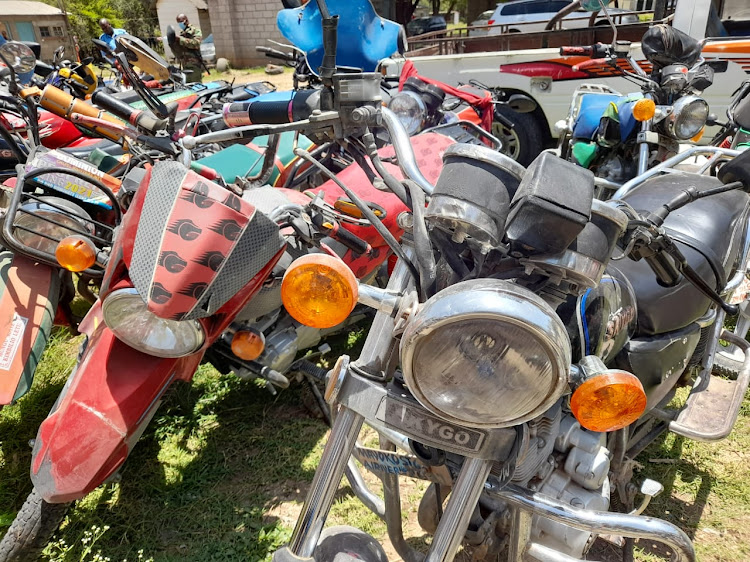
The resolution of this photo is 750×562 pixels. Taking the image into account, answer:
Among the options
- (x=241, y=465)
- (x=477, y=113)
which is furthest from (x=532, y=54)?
(x=241, y=465)

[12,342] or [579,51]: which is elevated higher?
[579,51]

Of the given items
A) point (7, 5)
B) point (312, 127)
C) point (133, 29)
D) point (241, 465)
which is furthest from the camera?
point (133, 29)

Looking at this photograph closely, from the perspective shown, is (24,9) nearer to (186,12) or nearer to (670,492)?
(186,12)

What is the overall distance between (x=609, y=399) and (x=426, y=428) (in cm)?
36

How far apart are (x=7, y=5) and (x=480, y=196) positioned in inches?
1113

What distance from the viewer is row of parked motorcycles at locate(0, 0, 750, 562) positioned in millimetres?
1014

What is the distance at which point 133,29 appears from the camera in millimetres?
25844

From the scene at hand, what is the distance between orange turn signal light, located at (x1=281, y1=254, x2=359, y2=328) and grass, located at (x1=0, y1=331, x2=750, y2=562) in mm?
1370

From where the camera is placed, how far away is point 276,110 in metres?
1.72

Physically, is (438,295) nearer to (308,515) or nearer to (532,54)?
(308,515)

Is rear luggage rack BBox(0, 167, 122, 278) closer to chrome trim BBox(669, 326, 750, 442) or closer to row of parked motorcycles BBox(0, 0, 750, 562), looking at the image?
row of parked motorcycles BBox(0, 0, 750, 562)

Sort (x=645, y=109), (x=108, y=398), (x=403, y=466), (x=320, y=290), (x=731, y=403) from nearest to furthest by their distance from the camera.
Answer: (x=320, y=290)
(x=403, y=466)
(x=108, y=398)
(x=731, y=403)
(x=645, y=109)

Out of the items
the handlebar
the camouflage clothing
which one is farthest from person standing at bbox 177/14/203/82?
the handlebar

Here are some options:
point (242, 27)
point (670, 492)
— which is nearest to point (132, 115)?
point (670, 492)
